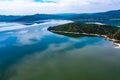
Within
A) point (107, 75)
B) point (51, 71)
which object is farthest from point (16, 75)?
point (107, 75)

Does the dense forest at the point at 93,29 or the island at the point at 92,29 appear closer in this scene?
the island at the point at 92,29

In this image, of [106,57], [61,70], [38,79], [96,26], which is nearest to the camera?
[38,79]

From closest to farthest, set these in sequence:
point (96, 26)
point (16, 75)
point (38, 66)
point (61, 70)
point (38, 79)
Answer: point (38, 79) < point (16, 75) < point (61, 70) < point (38, 66) < point (96, 26)

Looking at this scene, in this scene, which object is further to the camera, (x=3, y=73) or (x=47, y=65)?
(x=47, y=65)

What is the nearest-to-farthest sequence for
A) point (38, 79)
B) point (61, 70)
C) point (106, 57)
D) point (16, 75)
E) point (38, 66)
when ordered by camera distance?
point (38, 79) → point (16, 75) → point (61, 70) → point (38, 66) → point (106, 57)

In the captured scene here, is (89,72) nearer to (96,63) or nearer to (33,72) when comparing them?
(96,63)

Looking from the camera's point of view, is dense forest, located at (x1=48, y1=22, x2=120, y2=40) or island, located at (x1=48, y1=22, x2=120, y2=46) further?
dense forest, located at (x1=48, y1=22, x2=120, y2=40)

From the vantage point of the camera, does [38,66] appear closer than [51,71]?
No

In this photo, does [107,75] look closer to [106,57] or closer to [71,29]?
[106,57]

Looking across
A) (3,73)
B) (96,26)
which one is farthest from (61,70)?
(96,26)
